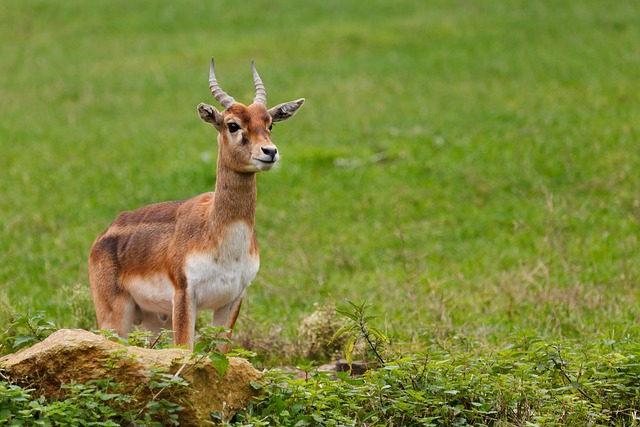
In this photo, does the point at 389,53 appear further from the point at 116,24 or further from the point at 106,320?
the point at 106,320

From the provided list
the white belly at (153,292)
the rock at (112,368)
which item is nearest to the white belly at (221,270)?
the white belly at (153,292)

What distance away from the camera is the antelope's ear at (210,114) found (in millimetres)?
6902

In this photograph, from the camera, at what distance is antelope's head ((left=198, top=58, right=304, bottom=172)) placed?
677 centimetres

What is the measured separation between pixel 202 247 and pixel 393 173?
8120mm

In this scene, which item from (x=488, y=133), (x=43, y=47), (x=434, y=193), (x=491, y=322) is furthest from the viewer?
(x=43, y=47)

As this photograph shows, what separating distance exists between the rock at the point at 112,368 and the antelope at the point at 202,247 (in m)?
1.00

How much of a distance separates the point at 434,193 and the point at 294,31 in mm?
11346

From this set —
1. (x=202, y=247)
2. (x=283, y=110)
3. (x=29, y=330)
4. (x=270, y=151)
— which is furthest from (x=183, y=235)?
(x=29, y=330)

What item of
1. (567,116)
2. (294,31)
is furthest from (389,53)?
(567,116)

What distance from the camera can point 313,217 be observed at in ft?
44.1

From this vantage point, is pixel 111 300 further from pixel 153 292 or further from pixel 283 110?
pixel 283 110

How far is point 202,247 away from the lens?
22.7 ft

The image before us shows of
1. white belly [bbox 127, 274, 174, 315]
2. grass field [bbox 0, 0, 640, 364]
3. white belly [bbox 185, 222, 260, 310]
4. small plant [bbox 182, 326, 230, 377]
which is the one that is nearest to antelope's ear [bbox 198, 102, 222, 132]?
white belly [bbox 185, 222, 260, 310]

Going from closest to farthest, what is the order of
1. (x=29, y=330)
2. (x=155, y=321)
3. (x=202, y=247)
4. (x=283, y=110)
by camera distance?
(x=29, y=330), (x=202, y=247), (x=283, y=110), (x=155, y=321)
